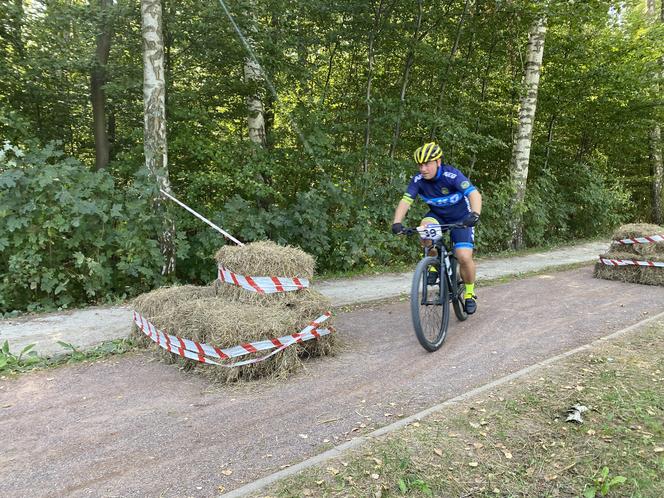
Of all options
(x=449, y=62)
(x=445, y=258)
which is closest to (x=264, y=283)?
(x=445, y=258)

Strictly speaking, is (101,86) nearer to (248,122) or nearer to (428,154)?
(248,122)

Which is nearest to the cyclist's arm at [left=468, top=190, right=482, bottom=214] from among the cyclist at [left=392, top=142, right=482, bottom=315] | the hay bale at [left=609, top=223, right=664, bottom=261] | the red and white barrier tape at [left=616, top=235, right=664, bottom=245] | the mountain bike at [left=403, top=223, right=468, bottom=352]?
the cyclist at [left=392, top=142, right=482, bottom=315]

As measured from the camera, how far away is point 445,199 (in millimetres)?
5516

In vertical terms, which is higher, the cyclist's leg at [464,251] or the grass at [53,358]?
the cyclist's leg at [464,251]

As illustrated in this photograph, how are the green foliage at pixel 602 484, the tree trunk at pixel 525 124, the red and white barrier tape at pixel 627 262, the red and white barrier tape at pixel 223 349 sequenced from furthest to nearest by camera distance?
the tree trunk at pixel 525 124 < the red and white barrier tape at pixel 627 262 < the red and white barrier tape at pixel 223 349 < the green foliage at pixel 602 484

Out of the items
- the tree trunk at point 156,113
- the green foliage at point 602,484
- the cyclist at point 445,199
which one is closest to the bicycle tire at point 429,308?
the cyclist at point 445,199

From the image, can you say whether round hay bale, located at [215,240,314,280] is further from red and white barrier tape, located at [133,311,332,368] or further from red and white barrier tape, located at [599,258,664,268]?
red and white barrier tape, located at [599,258,664,268]

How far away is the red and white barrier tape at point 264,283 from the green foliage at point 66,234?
262 centimetres

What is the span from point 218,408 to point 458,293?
324 cm

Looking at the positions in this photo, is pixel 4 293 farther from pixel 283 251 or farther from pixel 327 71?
pixel 327 71

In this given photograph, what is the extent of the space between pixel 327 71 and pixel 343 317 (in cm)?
783

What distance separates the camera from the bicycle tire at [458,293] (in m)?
5.59

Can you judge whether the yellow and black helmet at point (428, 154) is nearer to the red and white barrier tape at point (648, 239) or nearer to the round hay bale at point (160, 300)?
the round hay bale at point (160, 300)

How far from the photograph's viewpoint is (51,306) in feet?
21.7
